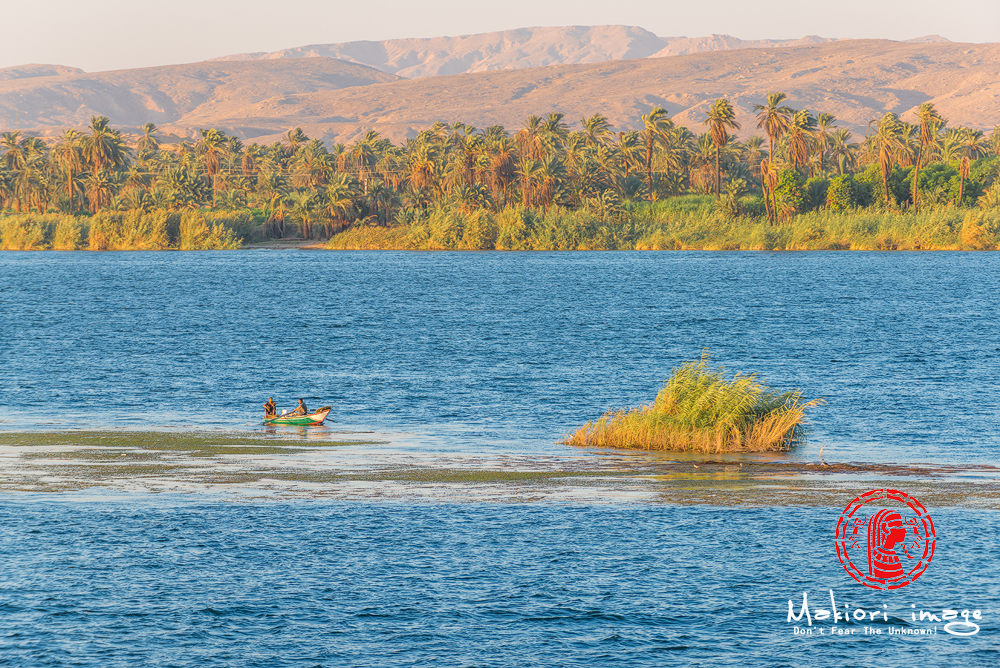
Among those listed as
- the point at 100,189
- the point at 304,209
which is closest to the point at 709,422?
the point at 304,209

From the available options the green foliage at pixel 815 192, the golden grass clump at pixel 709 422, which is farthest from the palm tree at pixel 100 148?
the golden grass clump at pixel 709 422

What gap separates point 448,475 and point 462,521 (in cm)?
420

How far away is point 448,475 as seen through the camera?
1049 inches

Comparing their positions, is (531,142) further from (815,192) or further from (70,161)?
(70,161)

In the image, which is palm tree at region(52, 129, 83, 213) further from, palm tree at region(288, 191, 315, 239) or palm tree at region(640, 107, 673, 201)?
palm tree at region(640, 107, 673, 201)

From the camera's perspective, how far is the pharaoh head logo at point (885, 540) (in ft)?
63.8

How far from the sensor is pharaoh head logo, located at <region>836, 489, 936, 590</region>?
19453mm

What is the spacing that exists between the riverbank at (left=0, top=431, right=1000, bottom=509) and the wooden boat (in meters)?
3.14

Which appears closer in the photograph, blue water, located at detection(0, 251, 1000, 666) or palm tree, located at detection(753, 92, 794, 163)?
blue water, located at detection(0, 251, 1000, 666)

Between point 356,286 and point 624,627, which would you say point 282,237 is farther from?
point 624,627

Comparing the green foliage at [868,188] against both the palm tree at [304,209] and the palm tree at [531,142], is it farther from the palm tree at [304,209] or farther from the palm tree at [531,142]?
the palm tree at [304,209]

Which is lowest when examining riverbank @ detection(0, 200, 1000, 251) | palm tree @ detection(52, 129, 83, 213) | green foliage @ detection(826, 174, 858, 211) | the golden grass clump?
the golden grass clump

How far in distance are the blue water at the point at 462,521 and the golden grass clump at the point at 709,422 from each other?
50.2 inches

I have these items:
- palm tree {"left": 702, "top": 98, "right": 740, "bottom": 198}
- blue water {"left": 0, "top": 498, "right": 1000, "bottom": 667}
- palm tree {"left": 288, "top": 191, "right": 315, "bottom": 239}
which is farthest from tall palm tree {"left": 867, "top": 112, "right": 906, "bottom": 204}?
blue water {"left": 0, "top": 498, "right": 1000, "bottom": 667}
